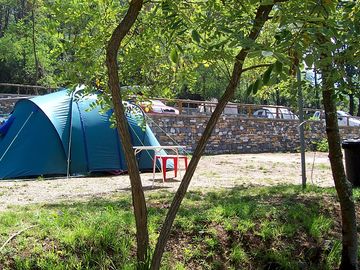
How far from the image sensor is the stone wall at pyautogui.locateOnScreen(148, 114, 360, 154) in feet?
53.7

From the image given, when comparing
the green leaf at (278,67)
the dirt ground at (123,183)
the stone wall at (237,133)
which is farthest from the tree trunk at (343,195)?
the stone wall at (237,133)

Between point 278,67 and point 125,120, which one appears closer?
point 278,67

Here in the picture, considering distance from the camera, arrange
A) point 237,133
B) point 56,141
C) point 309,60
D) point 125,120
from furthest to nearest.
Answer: point 237,133 < point 56,141 < point 125,120 < point 309,60

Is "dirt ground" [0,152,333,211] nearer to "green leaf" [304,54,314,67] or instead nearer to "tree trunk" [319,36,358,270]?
"tree trunk" [319,36,358,270]

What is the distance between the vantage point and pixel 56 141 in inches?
372

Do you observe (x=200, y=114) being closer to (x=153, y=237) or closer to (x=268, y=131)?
(x=268, y=131)

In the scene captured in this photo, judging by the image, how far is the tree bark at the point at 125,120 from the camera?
120 inches

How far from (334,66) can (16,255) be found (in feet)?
8.88

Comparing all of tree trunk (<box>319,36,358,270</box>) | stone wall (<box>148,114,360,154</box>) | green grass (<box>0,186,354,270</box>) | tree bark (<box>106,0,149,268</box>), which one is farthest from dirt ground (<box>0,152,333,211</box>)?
stone wall (<box>148,114,360,154</box>)

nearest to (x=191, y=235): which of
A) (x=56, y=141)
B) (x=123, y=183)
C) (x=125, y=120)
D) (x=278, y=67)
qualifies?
(x=125, y=120)

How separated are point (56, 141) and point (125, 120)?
259 inches

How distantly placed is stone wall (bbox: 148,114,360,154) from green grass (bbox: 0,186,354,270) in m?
9.69

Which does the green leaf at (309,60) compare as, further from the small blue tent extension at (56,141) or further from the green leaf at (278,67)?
→ the small blue tent extension at (56,141)

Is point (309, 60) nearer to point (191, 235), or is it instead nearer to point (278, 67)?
point (278, 67)
